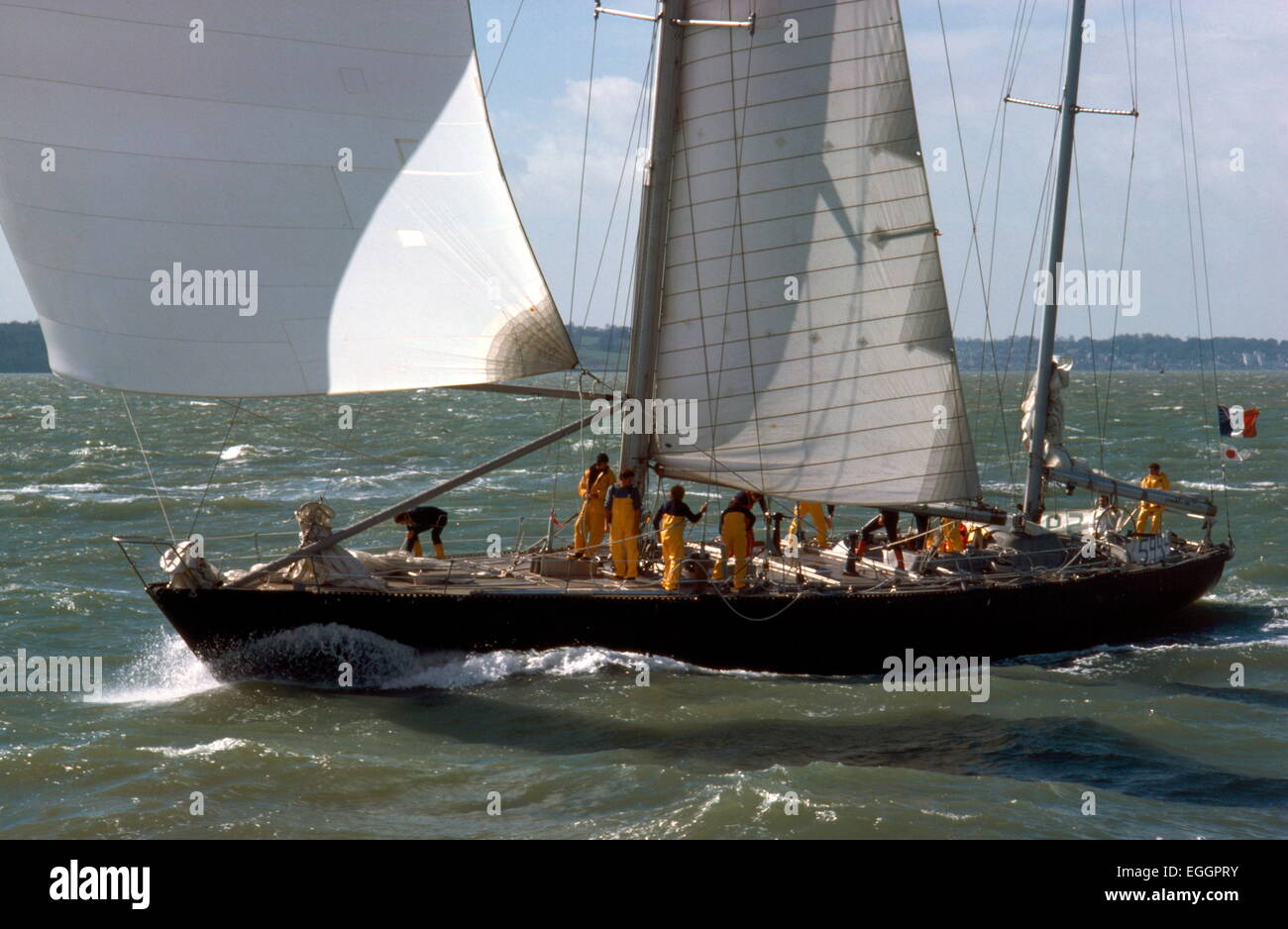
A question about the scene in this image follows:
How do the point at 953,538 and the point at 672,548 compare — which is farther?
the point at 953,538

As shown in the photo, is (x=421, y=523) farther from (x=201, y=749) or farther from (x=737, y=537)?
(x=201, y=749)

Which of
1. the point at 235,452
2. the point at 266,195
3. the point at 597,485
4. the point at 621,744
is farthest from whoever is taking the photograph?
the point at 235,452

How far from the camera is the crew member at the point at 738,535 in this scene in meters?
17.9

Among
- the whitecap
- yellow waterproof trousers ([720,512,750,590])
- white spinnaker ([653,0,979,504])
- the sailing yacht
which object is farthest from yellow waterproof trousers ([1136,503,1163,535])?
the whitecap

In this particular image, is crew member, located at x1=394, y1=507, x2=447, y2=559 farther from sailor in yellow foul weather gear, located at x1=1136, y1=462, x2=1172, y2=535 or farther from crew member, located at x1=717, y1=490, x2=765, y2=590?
sailor in yellow foul weather gear, located at x1=1136, y1=462, x2=1172, y2=535

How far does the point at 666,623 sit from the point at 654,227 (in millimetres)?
4914

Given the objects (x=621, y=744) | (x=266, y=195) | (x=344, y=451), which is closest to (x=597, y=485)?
(x=621, y=744)

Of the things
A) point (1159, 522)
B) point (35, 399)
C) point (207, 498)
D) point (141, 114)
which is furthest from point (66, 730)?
point (35, 399)

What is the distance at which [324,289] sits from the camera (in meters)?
15.4

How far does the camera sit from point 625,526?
58.4ft

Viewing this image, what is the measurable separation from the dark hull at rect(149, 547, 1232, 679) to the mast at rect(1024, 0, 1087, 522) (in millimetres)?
2468

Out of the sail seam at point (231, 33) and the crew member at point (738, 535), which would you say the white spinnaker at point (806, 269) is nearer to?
the crew member at point (738, 535)
